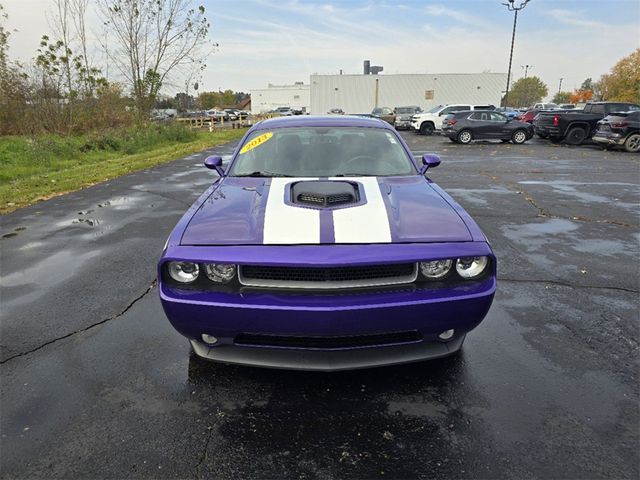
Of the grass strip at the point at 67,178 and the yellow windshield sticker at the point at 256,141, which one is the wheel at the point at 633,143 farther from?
the yellow windshield sticker at the point at 256,141

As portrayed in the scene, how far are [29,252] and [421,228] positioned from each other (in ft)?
15.9

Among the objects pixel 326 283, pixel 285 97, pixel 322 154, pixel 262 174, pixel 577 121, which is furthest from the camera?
pixel 285 97

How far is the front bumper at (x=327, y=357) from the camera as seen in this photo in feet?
7.88

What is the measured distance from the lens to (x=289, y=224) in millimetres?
2535

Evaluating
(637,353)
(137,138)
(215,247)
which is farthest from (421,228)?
(137,138)

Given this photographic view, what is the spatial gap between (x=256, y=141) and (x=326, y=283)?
227 centimetres

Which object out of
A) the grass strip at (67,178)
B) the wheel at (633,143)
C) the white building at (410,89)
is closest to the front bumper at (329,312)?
the grass strip at (67,178)

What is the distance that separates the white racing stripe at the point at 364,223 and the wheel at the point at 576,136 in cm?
2049

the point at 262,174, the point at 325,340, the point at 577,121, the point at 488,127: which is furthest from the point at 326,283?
the point at 577,121

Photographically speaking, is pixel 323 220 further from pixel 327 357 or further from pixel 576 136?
pixel 576 136

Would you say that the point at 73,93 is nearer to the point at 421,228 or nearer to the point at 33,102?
the point at 33,102

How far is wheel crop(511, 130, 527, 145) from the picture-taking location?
21234mm

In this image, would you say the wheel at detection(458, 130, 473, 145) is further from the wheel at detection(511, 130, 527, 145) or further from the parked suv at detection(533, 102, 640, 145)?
the parked suv at detection(533, 102, 640, 145)

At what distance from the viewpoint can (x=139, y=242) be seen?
5.64 metres
